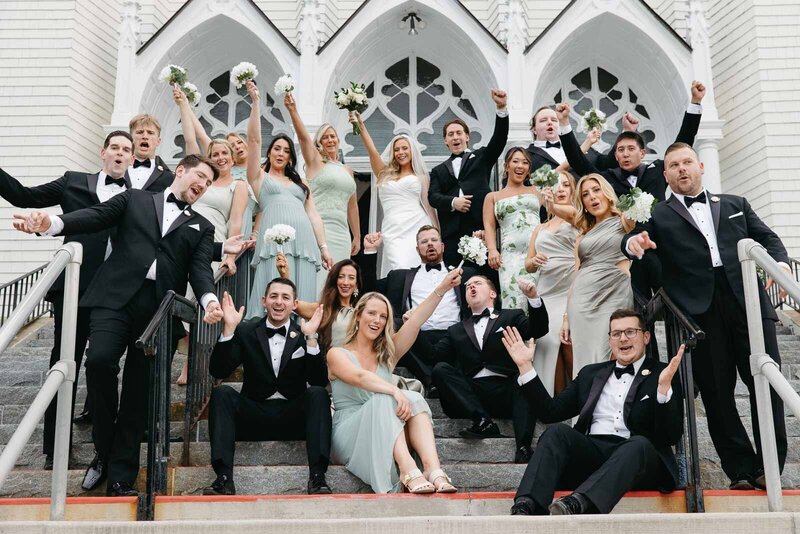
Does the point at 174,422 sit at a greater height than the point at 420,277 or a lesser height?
lesser

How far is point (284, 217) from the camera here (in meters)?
8.69

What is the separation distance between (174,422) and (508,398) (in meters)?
2.22

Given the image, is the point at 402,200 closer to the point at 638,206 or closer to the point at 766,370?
the point at 638,206

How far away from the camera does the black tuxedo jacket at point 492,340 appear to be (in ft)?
23.7

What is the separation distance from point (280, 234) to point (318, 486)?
2729mm

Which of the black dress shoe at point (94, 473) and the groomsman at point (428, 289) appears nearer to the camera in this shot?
the black dress shoe at point (94, 473)

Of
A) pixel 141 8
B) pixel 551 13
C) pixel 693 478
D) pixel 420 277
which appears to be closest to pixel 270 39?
pixel 141 8

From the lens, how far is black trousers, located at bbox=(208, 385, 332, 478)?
19.5ft

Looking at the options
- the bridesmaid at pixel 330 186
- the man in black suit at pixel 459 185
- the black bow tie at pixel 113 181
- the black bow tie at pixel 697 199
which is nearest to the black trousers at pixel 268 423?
the black bow tie at pixel 113 181

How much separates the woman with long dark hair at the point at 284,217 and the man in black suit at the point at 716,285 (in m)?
3.08

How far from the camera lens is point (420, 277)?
848 centimetres

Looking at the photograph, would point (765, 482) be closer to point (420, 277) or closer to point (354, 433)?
point (354, 433)

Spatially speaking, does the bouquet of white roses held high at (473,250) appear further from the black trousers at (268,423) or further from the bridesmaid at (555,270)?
the black trousers at (268,423)

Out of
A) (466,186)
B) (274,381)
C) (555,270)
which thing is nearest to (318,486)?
(274,381)
